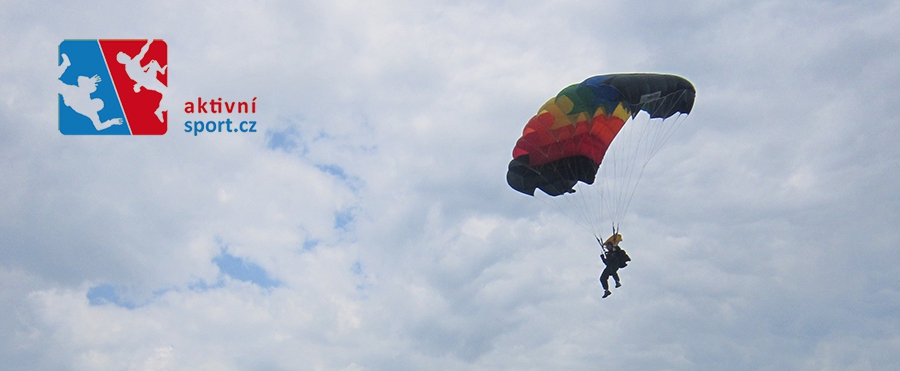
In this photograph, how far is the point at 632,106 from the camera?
1118 inches

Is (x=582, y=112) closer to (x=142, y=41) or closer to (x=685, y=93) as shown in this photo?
(x=685, y=93)

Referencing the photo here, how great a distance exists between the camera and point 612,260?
88.5 feet

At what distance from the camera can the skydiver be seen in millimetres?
27000

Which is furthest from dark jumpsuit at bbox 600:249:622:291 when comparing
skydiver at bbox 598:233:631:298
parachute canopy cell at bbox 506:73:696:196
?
parachute canopy cell at bbox 506:73:696:196

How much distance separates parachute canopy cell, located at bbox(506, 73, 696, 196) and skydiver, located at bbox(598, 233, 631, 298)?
296cm

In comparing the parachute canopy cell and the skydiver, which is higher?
the parachute canopy cell

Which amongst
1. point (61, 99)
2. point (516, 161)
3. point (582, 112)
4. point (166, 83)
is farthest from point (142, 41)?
point (582, 112)

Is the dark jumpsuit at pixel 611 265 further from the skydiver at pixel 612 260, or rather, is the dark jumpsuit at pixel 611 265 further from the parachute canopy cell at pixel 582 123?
the parachute canopy cell at pixel 582 123

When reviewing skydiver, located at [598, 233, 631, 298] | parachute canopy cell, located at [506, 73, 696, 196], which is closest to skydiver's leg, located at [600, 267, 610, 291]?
skydiver, located at [598, 233, 631, 298]

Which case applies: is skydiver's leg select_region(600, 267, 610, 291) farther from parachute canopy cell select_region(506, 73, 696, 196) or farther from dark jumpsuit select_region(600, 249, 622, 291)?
parachute canopy cell select_region(506, 73, 696, 196)

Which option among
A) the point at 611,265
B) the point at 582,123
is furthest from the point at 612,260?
the point at 582,123

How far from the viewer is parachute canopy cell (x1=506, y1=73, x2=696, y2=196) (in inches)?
1085

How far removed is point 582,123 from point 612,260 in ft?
17.0

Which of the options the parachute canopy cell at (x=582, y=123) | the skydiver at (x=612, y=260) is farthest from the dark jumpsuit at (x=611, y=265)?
the parachute canopy cell at (x=582, y=123)
